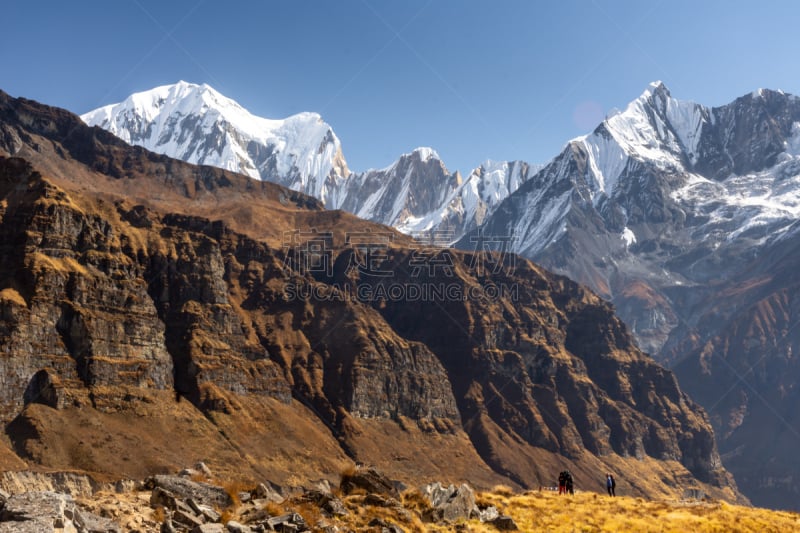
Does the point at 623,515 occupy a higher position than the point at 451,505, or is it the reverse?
the point at 451,505

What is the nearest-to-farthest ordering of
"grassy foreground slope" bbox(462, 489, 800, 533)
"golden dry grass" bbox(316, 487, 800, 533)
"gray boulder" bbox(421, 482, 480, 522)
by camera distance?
"golden dry grass" bbox(316, 487, 800, 533) → "gray boulder" bbox(421, 482, 480, 522) → "grassy foreground slope" bbox(462, 489, 800, 533)

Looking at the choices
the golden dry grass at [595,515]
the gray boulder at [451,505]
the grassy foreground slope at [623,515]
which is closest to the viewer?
the golden dry grass at [595,515]

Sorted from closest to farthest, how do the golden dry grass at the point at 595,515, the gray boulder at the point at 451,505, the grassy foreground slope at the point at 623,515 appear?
the golden dry grass at the point at 595,515 < the gray boulder at the point at 451,505 < the grassy foreground slope at the point at 623,515

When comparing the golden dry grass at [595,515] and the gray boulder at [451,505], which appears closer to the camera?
the golden dry grass at [595,515]

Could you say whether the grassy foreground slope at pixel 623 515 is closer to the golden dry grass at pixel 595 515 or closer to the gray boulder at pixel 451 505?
the golden dry grass at pixel 595 515

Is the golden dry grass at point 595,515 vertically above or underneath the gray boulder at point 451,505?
underneath

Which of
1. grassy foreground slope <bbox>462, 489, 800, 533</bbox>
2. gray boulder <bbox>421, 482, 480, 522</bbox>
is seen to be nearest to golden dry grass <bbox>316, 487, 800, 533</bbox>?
grassy foreground slope <bbox>462, 489, 800, 533</bbox>

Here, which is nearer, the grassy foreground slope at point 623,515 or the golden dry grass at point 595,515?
the golden dry grass at point 595,515

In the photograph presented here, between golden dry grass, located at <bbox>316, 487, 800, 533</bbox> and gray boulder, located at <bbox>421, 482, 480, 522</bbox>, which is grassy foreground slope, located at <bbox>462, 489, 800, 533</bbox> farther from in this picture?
gray boulder, located at <bbox>421, 482, 480, 522</bbox>

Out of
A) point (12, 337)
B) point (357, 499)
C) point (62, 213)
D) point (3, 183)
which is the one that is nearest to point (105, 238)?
point (62, 213)

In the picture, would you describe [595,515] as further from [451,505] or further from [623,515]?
[451,505]

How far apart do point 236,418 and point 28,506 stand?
167095mm

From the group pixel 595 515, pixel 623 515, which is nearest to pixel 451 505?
pixel 595 515

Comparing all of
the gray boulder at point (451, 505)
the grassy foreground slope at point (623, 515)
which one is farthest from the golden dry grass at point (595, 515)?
the gray boulder at point (451, 505)
